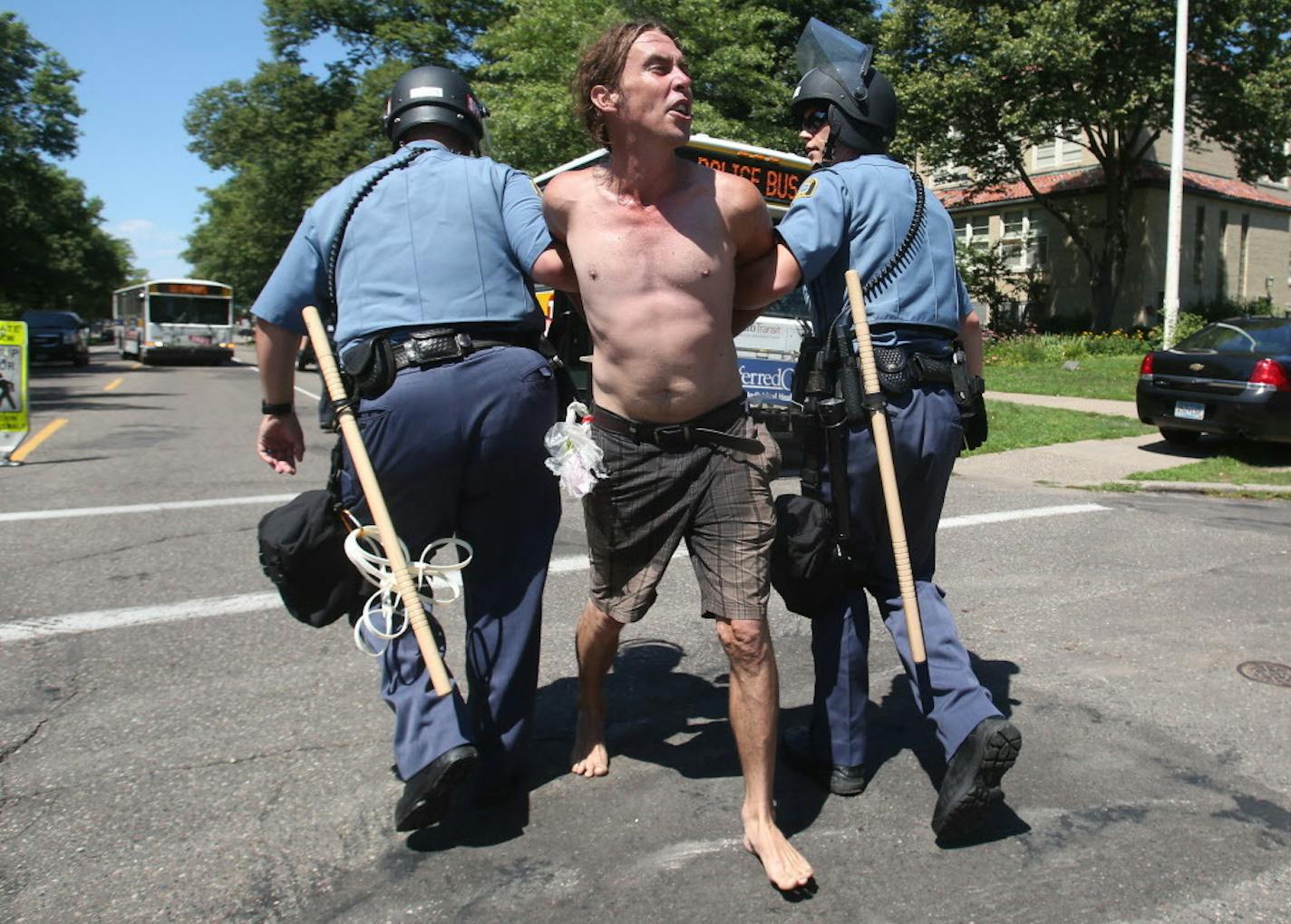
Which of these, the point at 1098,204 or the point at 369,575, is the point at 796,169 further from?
the point at 1098,204

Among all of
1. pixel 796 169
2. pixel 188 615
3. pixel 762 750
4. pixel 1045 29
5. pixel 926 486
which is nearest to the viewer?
pixel 762 750

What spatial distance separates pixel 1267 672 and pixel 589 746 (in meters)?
2.86

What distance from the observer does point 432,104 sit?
3053 millimetres

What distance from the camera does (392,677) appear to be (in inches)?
113

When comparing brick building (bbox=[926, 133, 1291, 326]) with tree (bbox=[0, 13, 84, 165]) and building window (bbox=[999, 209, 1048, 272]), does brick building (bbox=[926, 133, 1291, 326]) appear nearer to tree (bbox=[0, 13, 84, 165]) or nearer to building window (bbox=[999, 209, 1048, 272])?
building window (bbox=[999, 209, 1048, 272])

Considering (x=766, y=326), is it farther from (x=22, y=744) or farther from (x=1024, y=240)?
(x=1024, y=240)

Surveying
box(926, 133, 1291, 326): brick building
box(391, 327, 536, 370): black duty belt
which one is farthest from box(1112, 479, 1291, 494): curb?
box(926, 133, 1291, 326): brick building

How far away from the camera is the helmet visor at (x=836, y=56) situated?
309 cm

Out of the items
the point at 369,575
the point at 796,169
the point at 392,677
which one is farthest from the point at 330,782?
the point at 796,169

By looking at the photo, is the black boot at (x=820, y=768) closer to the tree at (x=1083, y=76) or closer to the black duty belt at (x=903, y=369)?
the black duty belt at (x=903, y=369)

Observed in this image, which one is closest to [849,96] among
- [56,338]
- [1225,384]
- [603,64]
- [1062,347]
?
[603,64]

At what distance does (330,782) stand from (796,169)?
836 centimetres

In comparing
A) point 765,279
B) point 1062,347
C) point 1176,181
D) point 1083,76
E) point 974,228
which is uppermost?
Result: point 1083,76

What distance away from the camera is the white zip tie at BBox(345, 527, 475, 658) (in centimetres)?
276
